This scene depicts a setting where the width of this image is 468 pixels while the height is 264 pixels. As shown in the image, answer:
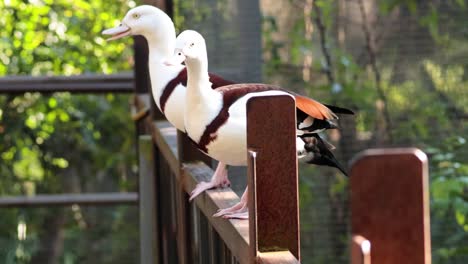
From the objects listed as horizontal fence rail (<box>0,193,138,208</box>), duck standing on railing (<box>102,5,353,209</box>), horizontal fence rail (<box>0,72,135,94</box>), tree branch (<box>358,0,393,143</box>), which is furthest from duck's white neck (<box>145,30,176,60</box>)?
horizontal fence rail (<box>0,193,138,208</box>)

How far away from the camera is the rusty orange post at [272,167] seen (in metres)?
0.75

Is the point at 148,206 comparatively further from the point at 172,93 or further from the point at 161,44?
the point at 172,93

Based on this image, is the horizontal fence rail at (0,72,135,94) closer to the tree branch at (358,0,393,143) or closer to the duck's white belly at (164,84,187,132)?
the tree branch at (358,0,393,143)

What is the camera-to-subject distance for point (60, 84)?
11.5ft

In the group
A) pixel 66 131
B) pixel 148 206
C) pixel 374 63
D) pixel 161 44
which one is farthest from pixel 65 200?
pixel 161 44

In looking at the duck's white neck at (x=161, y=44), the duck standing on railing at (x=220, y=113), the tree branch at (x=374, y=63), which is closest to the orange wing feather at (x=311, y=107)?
the duck standing on railing at (x=220, y=113)

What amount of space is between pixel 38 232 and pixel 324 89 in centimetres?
212

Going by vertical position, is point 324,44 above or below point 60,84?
above

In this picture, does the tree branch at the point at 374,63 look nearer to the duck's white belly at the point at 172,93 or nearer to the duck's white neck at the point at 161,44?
the duck's white neck at the point at 161,44

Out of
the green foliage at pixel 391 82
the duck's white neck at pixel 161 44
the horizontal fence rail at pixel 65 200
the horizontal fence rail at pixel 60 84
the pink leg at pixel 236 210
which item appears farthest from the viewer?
the horizontal fence rail at pixel 65 200

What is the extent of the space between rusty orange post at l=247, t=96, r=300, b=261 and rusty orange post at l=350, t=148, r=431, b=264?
31cm

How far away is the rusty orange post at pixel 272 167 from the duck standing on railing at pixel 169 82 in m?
0.40

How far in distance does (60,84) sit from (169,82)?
5.89 feet

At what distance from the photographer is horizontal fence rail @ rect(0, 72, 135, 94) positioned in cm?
348
